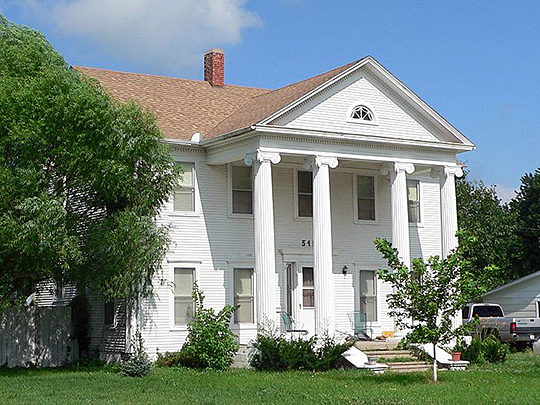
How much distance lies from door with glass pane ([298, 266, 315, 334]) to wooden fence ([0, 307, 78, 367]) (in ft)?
23.4

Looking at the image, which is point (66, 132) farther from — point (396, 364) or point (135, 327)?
point (396, 364)

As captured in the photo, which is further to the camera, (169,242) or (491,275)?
(169,242)

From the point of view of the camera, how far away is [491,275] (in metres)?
19.8

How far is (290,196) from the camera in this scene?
91.7 ft

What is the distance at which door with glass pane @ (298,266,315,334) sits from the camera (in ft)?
90.8

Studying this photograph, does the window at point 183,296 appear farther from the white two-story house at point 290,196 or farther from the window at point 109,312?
the window at point 109,312

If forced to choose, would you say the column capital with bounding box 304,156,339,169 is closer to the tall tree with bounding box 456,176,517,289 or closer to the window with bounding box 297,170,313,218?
the window with bounding box 297,170,313,218

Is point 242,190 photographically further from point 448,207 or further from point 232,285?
point 448,207

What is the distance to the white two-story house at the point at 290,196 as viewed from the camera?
2486 centimetres

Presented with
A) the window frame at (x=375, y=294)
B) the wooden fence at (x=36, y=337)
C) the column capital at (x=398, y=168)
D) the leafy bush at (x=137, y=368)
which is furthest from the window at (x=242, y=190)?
the leafy bush at (x=137, y=368)

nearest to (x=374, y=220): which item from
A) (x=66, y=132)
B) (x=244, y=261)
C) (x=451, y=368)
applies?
(x=244, y=261)

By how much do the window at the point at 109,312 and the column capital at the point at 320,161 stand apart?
23.6 ft

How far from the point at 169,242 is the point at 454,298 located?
849 centimetres

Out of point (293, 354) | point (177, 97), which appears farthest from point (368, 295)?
point (177, 97)
